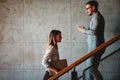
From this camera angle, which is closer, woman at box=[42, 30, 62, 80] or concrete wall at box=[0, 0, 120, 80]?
woman at box=[42, 30, 62, 80]

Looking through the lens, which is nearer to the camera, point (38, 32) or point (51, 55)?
point (51, 55)

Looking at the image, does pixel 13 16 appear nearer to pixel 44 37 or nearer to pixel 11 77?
pixel 44 37

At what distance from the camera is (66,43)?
20.0 ft

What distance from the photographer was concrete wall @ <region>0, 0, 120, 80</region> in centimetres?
594

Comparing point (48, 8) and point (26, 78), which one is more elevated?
point (48, 8)

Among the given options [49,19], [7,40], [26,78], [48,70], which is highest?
[49,19]

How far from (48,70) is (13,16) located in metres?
2.57

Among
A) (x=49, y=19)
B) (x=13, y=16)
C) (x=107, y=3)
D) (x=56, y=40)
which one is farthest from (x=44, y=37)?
(x=56, y=40)

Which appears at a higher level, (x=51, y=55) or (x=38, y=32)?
(x=38, y=32)

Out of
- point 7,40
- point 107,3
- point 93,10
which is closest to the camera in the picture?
point 93,10

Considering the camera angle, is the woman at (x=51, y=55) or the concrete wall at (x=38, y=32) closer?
the woman at (x=51, y=55)

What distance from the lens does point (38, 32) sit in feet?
20.1

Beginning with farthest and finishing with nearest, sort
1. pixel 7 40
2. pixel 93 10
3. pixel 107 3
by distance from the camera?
1. pixel 7 40
2. pixel 107 3
3. pixel 93 10

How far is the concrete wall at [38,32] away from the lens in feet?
19.5
